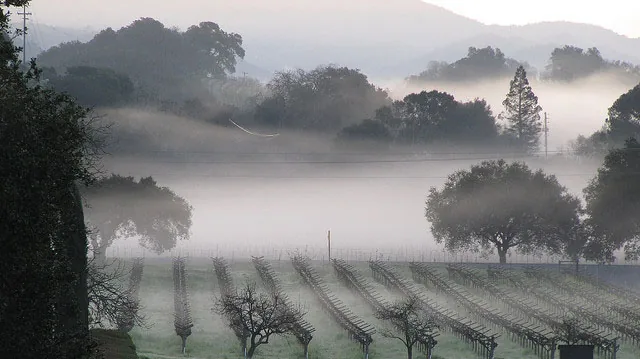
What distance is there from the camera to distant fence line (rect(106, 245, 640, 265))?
95.7 metres

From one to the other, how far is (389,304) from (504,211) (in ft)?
97.8

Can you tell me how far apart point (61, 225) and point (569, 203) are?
73.6m

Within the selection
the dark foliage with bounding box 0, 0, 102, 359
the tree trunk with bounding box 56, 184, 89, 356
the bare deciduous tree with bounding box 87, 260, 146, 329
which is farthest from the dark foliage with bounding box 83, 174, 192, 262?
the dark foliage with bounding box 0, 0, 102, 359

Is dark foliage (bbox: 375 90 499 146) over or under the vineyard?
over

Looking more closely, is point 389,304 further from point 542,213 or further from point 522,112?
point 522,112

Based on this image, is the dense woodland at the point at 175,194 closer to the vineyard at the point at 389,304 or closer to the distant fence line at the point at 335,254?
the distant fence line at the point at 335,254

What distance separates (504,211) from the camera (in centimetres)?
9175

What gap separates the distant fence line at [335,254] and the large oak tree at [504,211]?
2272mm

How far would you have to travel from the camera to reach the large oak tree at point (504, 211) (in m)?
92.1

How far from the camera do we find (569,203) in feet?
306

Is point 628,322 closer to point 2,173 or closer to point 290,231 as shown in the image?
point 2,173

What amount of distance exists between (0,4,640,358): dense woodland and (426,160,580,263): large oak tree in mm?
126

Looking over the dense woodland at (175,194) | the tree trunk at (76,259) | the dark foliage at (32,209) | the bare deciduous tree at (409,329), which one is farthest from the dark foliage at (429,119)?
the dark foliage at (32,209)

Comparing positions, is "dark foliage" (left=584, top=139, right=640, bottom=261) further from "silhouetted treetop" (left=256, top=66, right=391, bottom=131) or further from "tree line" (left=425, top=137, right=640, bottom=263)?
"silhouetted treetop" (left=256, top=66, right=391, bottom=131)
